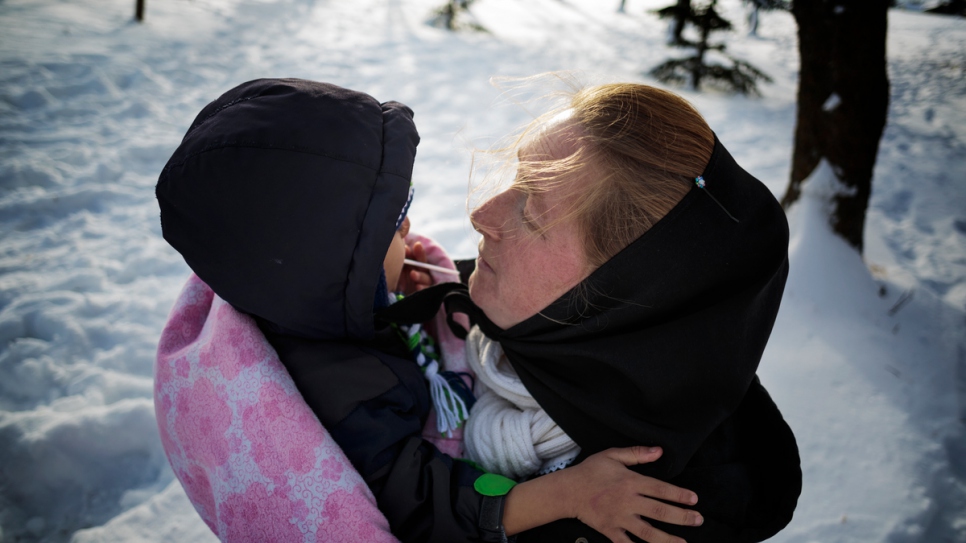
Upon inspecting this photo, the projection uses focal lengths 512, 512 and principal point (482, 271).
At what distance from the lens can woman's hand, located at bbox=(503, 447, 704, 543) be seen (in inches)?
45.5

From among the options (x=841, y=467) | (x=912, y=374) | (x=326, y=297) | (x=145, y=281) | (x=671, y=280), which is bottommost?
(x=145, y=281)

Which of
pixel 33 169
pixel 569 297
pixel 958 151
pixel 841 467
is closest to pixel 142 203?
pixel 33 169

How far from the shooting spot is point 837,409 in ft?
7.43

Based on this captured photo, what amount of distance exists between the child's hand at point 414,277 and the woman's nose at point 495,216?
58 centimetres

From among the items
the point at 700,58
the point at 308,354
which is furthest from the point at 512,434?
the point at 700,58

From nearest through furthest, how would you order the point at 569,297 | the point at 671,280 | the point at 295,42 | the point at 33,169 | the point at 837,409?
the point at 671,280 → the point at 569,297 → the point at 837,409 → the point at 33,169 → the point at 295,42

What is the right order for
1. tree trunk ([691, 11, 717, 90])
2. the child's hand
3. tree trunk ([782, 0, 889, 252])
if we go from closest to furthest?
the child's hand
tree trunk ([782, 0, 889, 252])
tree trunk ([691, 11, 717, 90])

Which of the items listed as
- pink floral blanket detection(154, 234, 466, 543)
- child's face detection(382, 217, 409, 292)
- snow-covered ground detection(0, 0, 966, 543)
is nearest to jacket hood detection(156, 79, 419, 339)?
pink floral blanket detection(154, 234, 466, 543)

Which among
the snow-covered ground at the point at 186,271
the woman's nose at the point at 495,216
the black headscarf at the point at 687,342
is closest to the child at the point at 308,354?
the black headscarf at the point at 687,342

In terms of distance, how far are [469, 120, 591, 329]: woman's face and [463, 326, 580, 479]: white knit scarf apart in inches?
8.0

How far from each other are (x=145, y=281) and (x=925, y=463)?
3.76m

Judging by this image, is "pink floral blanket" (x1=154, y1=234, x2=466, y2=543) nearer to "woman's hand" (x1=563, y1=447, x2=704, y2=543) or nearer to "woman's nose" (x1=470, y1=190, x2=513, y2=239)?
"woman's hand" (x1=563, y1=447, x2=704, y2=543)

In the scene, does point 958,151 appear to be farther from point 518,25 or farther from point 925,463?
point 518,25

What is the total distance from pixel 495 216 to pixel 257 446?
2.59ft
